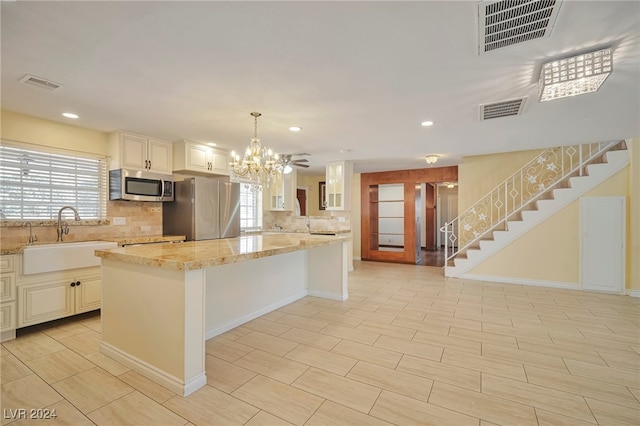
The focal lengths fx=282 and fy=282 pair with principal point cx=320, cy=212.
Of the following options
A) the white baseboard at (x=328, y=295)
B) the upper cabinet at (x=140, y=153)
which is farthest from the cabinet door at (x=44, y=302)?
the white baseboard at (x=328, y=295)

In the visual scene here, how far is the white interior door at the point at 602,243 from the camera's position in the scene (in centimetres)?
446

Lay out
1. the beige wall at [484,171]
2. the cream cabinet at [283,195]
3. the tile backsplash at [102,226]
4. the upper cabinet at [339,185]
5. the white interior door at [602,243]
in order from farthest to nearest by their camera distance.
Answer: the cream cabinet at [283,195]
the upper cabinet at [339,185]
the beige wall at [484,171]
the white interior door at [602,243]
the tile backsplash at [102,226]

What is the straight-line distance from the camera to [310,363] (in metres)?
2.38

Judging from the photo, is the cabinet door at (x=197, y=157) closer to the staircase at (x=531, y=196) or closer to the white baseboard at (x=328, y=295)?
the white baseboard at (x=328, y=295)

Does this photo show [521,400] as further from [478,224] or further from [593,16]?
[478,224]


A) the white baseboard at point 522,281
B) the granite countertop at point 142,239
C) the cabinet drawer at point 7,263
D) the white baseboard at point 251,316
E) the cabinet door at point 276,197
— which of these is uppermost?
the cabinet door at point 276,197

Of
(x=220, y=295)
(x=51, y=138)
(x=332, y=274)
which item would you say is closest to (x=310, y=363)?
(x=220, y=295)

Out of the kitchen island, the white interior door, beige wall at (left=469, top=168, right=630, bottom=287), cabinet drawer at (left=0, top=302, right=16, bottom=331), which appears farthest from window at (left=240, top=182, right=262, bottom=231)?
the white interior door

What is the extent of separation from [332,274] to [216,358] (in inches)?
81.3

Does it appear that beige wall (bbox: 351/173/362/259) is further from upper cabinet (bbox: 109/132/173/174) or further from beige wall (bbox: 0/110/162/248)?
beige wall (bbox: 0/110/162/248)

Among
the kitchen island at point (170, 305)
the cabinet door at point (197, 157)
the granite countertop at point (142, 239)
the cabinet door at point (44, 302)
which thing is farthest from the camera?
the cabinet door at point (197, 157)

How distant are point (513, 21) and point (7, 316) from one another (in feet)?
16.1

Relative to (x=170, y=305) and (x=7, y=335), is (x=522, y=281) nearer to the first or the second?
(x=170, y=305)

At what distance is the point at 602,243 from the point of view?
455 centimetres
